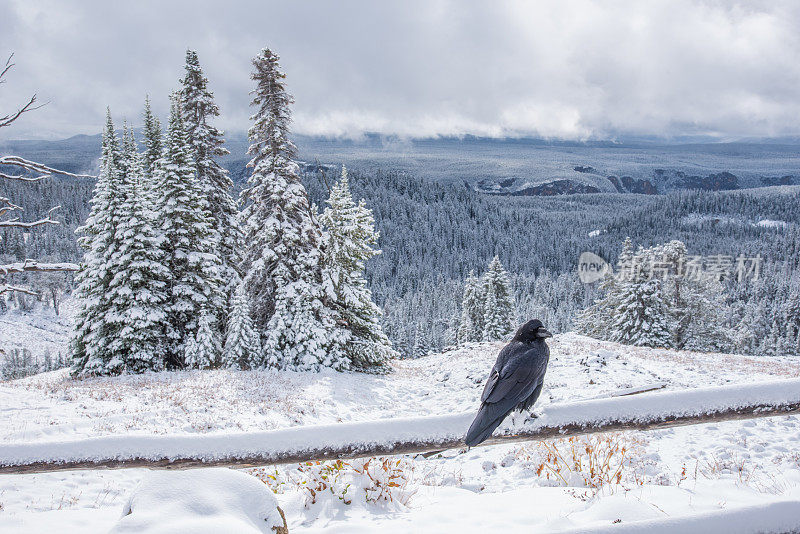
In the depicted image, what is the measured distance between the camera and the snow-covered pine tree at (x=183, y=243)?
2031 centimetres

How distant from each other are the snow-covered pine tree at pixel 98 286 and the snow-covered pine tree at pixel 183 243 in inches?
87.6

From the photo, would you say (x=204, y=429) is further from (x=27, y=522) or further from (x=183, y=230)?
(x=183, y=230)

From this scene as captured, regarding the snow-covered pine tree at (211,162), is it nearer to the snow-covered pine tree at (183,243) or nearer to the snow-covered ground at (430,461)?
the snow-covered pine tree at (183,243)

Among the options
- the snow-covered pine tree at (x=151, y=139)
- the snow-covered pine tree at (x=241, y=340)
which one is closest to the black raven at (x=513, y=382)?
the snow-covered pine tree at (x=241, y=340)

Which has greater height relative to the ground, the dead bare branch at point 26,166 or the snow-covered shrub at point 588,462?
the dead bare branch at point 26,166

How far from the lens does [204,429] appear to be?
10461 mm

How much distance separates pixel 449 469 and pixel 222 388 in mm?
9653

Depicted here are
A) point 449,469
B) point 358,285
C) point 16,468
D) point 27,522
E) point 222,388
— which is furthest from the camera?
point 358,285

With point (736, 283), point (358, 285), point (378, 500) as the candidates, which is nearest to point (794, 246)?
point (736, 283)

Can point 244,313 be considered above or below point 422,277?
above

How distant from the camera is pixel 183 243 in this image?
2116 centimetres

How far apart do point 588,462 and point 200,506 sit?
603 cm

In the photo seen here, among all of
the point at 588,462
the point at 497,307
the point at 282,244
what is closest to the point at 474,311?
the point at 497,307

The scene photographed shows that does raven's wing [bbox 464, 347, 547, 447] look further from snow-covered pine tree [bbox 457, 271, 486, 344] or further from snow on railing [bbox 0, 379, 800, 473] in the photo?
snow-covered pine tree [bbox 457, 271, 486, 344]
